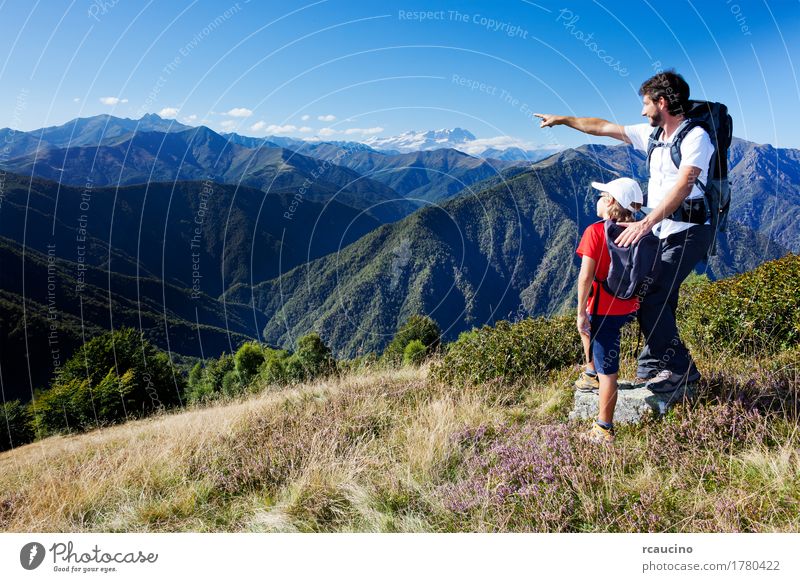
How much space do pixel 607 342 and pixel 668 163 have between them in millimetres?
1483

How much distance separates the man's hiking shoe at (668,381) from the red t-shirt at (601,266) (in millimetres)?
663

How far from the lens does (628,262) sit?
3.64 meters

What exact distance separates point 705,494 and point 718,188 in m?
2.25

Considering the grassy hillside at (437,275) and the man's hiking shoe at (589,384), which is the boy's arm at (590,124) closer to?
the man's hiking shoe at (589,384)

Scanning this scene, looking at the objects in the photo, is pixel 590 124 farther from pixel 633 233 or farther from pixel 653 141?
pixel 633 233

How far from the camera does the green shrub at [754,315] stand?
5902 mm

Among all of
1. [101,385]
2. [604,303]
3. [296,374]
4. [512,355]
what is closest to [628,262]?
[604,303]

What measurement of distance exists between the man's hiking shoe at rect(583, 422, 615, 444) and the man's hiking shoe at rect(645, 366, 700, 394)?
0.58 metres

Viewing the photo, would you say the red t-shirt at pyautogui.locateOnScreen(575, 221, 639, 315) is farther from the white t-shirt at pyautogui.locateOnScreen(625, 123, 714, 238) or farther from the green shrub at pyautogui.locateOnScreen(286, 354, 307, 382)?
the green shrub at pyautogui.locateOnScreen(286, 354, 307, 382)

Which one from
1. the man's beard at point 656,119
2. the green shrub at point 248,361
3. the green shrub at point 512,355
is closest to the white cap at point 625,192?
the man's beard at point 656,119

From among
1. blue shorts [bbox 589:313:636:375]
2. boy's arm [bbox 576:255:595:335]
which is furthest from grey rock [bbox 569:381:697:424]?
boy's arm [bbox 576:255:595:335]

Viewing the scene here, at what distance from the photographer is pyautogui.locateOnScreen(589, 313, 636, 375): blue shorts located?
3.78 m

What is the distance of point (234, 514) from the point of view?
3.59 metres

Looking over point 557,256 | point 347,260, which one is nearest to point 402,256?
point 347,260
